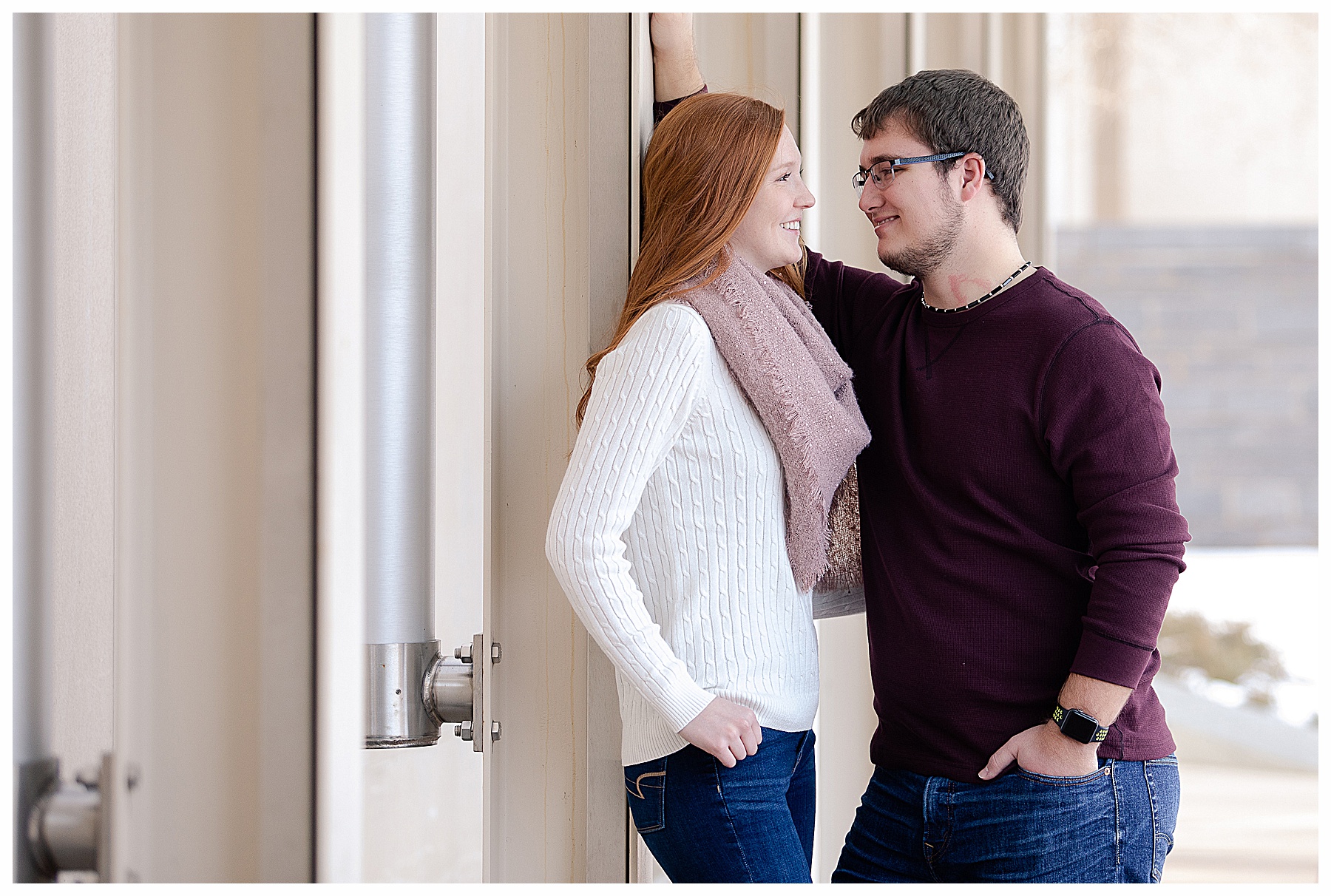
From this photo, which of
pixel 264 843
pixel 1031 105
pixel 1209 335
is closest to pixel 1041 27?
pixel 1031 105

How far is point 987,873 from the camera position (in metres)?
1.21

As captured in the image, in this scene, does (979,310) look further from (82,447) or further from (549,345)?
(82,447)

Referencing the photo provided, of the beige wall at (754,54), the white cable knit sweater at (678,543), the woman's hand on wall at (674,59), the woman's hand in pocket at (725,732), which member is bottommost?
the woman's hand in pocket at (725,732)

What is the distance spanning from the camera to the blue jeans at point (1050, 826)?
3.90 ft

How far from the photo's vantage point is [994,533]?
124 cm

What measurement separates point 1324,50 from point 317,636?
1267mm

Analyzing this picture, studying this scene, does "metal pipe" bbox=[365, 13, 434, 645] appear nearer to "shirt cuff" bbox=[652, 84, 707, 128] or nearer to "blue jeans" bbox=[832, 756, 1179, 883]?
"shirt cuff" bbox=[652, 84, 707, 128]

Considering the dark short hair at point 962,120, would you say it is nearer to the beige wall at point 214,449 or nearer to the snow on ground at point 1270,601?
the beige wall at point 214,449

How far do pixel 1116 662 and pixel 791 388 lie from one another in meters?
0.45

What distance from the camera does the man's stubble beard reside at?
1.31 metres

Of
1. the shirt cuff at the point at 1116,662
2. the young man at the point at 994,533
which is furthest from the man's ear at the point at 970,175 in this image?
the shirt cuff at the point at 1116,662

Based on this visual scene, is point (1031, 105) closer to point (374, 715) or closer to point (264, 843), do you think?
point (374, 715)

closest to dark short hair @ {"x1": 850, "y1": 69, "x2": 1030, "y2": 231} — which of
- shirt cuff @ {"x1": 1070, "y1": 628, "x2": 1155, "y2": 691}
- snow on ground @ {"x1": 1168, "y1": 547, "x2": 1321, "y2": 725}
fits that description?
shirt cuff @ {"x1": 1070, "y1": 628, "x2": 1155, "y2": 691}

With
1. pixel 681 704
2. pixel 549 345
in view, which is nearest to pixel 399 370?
pixel 549 345
